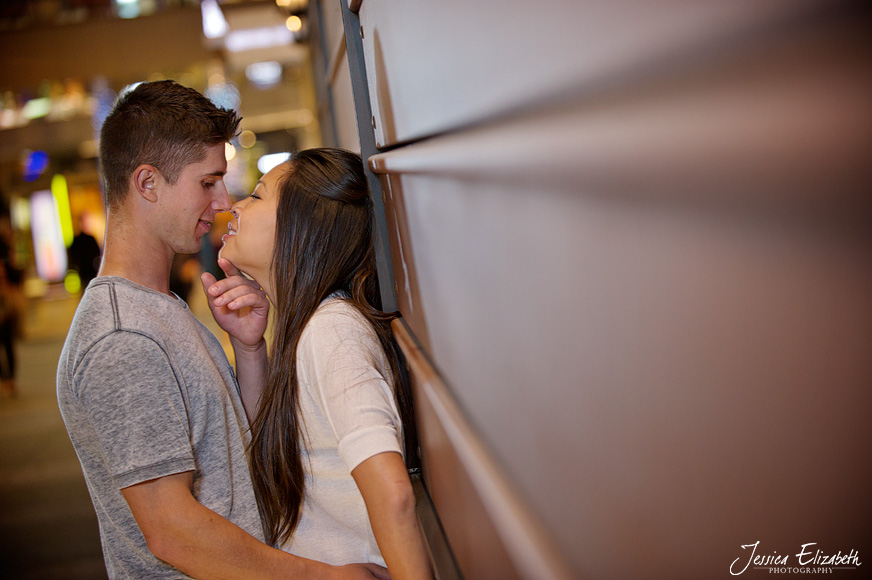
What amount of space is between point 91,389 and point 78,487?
4.39 meters

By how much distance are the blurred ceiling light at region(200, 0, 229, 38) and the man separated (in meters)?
6.67

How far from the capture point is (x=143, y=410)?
1298 millimetres

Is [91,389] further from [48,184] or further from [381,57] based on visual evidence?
[48,184]

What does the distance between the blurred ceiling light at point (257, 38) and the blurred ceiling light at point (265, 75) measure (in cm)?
644

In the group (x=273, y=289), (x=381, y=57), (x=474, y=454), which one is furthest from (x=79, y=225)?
(x=474, y=454)

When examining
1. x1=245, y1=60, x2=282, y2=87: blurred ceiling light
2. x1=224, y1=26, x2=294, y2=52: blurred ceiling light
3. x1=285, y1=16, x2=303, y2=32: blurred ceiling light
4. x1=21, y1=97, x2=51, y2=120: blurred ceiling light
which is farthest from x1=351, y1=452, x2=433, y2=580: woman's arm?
x1=21, y1=97, x2=51, y2=120: blurred ceiling light

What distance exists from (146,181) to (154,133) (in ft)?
0.43

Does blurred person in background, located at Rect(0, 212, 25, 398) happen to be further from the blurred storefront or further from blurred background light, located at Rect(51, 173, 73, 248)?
blurred background light, located at Rect(51, 173, 73, 248)

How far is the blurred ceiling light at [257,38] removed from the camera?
7820mm

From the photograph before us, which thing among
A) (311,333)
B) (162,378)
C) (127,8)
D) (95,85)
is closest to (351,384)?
(311,333)

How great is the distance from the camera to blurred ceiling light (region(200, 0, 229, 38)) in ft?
25.1

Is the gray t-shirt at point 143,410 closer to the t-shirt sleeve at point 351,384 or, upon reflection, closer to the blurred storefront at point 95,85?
the t-shirt sleeve at point 351,384

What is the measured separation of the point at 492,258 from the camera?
2.21 ft

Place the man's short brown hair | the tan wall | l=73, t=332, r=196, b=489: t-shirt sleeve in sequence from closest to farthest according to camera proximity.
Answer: the tan wall → l=73, t=332, r=196, b=489: t-shirt sleeve → the man's short brown hair
